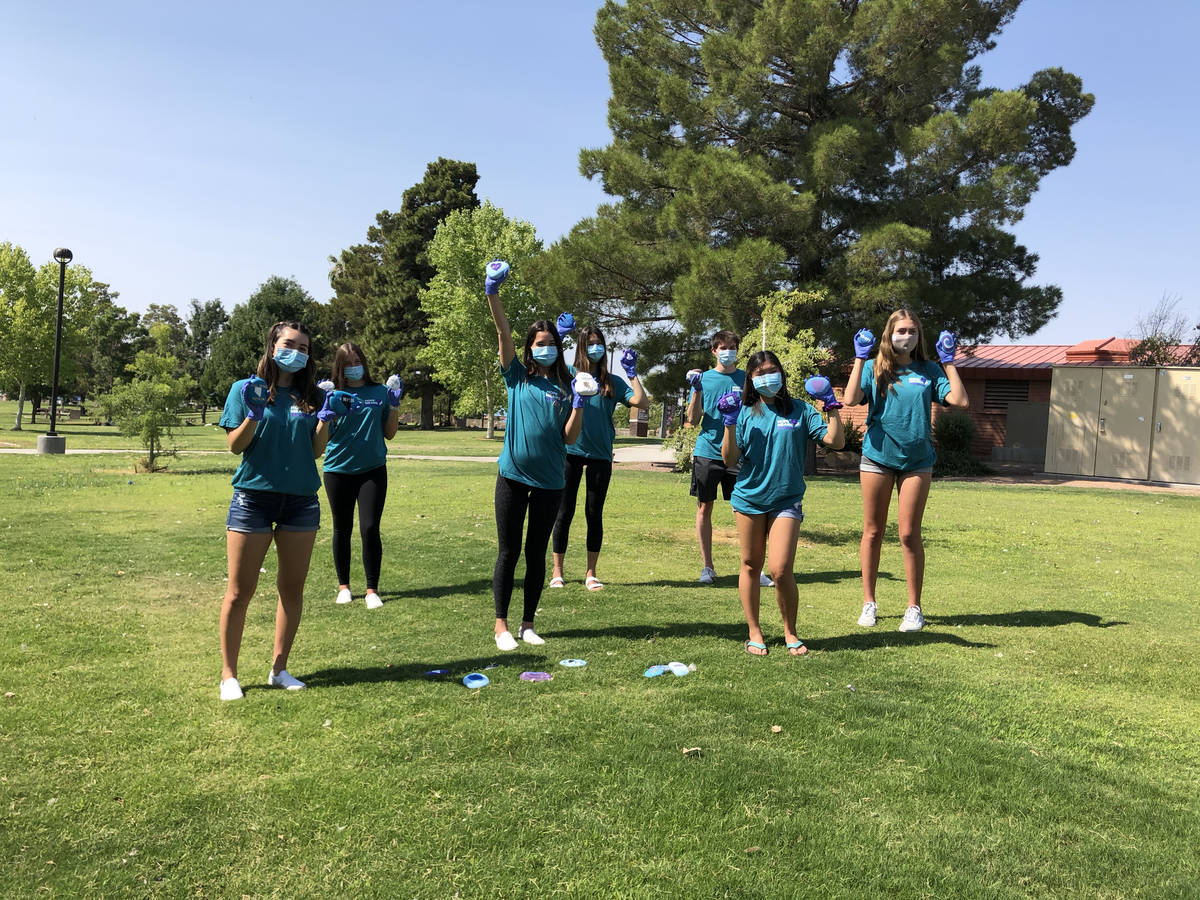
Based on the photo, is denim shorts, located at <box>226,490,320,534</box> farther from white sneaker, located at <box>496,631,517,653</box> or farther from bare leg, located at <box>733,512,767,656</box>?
bare leg, located at <box>733,512,767,656</box>

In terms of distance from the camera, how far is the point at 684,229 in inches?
844

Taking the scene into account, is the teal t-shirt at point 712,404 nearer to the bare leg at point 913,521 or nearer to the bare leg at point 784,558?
the bare leg at point 913,521

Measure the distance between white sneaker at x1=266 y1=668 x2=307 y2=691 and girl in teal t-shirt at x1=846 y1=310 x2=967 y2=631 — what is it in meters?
3.76

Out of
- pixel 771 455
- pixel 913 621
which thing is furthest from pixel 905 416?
pixel 913 621

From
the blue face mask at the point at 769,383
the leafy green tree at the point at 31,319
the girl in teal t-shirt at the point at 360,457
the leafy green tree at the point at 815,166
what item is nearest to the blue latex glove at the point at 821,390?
the blue face mask at the point at 769,383

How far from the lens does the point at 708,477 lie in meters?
7.12

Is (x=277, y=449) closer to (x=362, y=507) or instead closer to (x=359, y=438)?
(x=359, y=438)

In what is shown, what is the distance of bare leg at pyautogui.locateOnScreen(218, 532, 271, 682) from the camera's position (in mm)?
4121

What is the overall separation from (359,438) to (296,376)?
1892 millimetres

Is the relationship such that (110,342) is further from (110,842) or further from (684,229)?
(110,842)

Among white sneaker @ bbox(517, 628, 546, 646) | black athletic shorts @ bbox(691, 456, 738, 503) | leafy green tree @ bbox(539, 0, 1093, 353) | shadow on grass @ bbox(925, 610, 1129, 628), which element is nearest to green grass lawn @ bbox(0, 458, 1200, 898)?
shadow on grass @ bbox(925, 610, 1129, 628)

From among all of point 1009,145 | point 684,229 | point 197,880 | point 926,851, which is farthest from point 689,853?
point 1009,145

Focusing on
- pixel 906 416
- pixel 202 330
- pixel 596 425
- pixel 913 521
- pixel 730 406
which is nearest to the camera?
pixel 730 406

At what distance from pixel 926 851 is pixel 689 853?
84 cm
